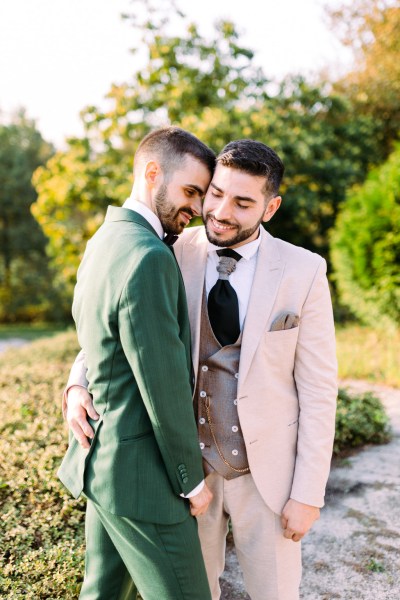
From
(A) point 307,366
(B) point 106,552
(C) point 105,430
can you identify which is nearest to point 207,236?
(A) point 307,366

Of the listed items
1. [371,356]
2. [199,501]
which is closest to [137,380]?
[199,501]

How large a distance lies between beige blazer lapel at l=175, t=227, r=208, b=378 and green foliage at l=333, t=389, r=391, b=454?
263 cm

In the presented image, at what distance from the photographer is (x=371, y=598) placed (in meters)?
2.59

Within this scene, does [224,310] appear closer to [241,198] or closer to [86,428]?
[241,198]

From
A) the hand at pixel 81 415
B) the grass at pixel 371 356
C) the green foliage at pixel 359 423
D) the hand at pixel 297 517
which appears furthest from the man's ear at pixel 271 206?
the grass at pixel 371 356

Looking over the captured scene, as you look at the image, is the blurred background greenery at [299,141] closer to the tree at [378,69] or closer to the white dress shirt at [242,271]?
the tree at [378,69]

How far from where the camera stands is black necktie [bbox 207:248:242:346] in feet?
6.38

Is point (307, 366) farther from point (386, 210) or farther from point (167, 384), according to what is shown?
point (386, 210)

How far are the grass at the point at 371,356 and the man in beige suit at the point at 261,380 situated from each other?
479cm

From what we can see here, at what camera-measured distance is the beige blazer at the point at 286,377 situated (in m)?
1.88

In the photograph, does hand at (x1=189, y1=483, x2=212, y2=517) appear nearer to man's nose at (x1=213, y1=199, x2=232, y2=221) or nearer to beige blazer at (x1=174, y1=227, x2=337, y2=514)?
beige blazer at (x1=174, y1=227, x2=337, y2=514)

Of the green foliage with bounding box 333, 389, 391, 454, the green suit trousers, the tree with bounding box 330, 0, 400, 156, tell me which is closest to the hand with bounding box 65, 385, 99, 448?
the green suit trousers

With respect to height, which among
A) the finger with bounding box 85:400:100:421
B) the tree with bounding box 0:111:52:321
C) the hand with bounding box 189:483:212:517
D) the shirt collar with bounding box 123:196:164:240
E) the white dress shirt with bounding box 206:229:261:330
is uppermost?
the shirt collar with bounding box 123:196:164:240

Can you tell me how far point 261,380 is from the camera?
1.89m
